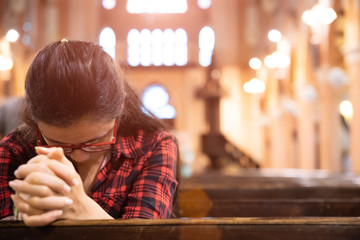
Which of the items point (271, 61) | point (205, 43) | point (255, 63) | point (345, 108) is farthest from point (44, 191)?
point (205, 43)

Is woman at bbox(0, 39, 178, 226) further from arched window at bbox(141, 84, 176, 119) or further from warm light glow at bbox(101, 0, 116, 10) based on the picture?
warm light glow at bbox(101, 0, 116, 10)

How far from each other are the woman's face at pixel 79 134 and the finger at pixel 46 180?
0.22 meters

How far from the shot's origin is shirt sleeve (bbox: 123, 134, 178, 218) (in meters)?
1.72

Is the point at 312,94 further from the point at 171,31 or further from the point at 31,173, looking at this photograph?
the point at 31,173

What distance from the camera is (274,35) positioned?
2191 cm

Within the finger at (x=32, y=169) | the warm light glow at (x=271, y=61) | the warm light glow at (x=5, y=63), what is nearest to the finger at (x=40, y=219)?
the finger at (x=32, y=169)

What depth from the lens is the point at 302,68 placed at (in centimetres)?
1792

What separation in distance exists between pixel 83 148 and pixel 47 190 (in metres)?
0.29

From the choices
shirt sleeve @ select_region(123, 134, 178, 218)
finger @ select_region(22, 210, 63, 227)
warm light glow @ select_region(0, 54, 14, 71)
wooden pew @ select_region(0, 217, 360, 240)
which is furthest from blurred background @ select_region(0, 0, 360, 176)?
finger @ select_region(22, 210, 63, 227)

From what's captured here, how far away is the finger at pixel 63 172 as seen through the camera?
140 centimetres

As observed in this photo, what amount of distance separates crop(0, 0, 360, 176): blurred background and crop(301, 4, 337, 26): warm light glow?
6cm

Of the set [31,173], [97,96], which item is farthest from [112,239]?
[97,96]

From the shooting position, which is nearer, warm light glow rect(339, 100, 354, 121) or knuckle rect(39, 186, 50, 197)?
knuckle rect(39, 186, 50, 197)

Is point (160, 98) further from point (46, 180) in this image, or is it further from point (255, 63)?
point (46, 180)
